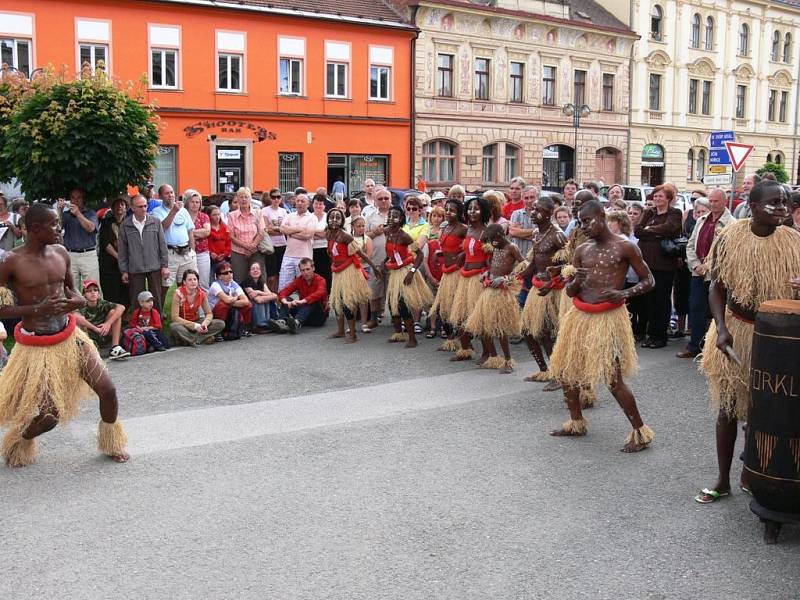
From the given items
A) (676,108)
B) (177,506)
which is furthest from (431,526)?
(676,108)

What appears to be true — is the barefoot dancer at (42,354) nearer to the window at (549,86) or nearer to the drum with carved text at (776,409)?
the drum with carved text at (776,409)

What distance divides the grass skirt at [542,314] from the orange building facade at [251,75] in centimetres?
2173

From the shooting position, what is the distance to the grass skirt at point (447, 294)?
35.6ft

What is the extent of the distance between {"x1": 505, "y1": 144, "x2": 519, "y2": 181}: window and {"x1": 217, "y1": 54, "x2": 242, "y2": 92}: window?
44.5 ft

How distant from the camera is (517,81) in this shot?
137 feet

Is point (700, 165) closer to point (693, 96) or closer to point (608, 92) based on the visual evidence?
point (693, 96)

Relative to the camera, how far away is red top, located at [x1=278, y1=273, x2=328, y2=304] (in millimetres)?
13297

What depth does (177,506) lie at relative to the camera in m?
5.81

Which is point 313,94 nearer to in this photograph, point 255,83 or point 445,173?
point 255,83

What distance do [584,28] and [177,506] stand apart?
41.4 m

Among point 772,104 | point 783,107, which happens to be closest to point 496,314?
point 772,104

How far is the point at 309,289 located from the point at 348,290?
60.2 inches

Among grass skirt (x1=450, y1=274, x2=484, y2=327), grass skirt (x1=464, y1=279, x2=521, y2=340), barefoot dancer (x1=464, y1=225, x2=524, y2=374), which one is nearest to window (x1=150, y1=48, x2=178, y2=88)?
grass skirt (x1=450, y1=274, x2=484, y2=327)

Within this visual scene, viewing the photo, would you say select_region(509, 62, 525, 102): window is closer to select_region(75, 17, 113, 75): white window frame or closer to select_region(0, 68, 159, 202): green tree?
select_region(75, 17, 113, 75): white window frame
